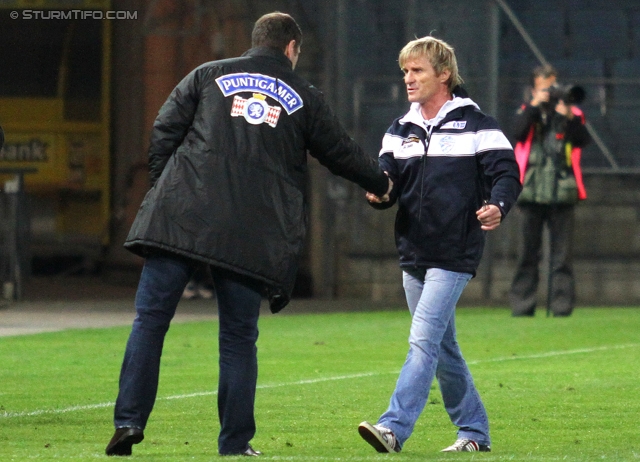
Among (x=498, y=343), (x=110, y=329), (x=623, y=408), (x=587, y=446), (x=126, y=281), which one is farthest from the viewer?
(x=126, y=281)

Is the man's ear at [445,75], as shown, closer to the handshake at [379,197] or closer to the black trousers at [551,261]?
the handshake at [379,197]

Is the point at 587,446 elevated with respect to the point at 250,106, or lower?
lower

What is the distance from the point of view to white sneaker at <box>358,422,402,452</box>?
5.84m

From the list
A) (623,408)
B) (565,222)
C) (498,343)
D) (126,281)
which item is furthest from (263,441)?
(126,281)

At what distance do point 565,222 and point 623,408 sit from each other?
20.8 feet

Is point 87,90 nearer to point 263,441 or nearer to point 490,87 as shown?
point 490,87

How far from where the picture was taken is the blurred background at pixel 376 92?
16734 millimetres

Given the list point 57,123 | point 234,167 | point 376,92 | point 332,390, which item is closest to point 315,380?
point 332,390

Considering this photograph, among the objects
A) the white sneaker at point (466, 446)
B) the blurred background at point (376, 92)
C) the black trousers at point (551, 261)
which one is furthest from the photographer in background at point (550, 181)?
the white sneaker at point (466, 446)

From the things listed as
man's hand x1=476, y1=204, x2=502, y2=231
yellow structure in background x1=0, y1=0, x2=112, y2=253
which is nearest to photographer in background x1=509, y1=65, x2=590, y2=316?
man's hand x1=476, y1=204, x2=502, y2=231

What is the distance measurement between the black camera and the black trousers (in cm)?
97

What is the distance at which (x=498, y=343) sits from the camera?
1153 cm

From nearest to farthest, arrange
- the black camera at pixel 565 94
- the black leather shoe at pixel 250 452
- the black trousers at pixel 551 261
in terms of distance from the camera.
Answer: the black leather shoe at pixel 250 452 → the black camera at pixel 565 94 → the black trousers at pixel 551 261

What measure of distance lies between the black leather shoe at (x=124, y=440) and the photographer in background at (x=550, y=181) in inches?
Answer: 329
